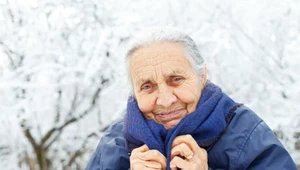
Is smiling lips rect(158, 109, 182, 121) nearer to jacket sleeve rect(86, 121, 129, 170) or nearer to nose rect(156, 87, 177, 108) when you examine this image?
nose rect(156, 87, 177, 108)

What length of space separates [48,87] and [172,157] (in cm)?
653

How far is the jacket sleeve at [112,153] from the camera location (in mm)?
1924

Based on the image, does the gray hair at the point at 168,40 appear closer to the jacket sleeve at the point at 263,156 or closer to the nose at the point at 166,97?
the nose at the point at 166,97

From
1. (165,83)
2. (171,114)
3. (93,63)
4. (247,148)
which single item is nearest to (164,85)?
(165,83)

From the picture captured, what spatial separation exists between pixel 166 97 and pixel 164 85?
44 mm

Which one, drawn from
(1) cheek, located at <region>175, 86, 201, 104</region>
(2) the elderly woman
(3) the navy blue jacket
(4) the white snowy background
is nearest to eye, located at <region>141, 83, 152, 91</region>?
(2) the elderly woman

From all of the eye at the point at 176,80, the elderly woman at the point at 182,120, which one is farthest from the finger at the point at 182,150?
the eye at the point at 176,80

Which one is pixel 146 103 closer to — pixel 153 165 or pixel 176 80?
pixel 176 80

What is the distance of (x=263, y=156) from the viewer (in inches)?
68.1

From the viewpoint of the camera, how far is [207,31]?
8258mm

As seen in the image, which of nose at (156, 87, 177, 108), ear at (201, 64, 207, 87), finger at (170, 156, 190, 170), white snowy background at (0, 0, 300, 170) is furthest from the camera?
white snowy background at (0, 0, 300, 170)

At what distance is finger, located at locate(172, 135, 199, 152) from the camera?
1652 millimetres

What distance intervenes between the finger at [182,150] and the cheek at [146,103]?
19 centimetres

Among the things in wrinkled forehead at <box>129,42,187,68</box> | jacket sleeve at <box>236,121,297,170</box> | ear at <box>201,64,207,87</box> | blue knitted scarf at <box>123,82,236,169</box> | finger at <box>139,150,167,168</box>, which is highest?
wrinkled forehead at <box>129,42,187,68</box>
